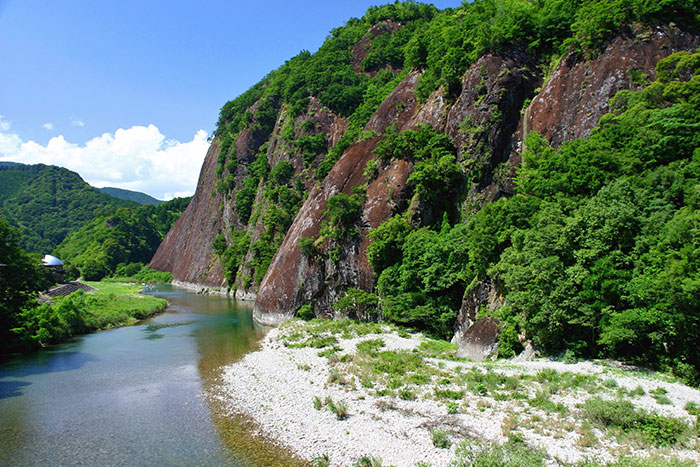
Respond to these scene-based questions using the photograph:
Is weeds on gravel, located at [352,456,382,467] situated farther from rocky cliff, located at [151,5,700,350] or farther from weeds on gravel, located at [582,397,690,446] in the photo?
rocky cliff, located at [151,5,700,350]

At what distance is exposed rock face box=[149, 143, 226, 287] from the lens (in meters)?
94.6

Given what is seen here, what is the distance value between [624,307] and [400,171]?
26755 millimetres

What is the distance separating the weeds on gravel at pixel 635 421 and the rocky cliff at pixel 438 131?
1027cm

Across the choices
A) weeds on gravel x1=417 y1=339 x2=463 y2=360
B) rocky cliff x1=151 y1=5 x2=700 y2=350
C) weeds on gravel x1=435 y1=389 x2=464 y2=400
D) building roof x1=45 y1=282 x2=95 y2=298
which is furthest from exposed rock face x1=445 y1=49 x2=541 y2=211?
building roof x1=45 y1=282 x2=95 y2=298

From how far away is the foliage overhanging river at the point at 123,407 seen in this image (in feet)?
47.1

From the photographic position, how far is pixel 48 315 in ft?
111

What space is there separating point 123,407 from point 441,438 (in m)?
15.7

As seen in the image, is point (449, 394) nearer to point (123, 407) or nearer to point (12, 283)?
point (123, 407)

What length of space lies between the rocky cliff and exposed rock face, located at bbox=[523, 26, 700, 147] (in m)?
0.08

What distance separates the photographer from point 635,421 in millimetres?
12750

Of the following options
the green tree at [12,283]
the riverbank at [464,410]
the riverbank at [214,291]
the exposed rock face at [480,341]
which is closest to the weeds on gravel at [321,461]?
the riverbank at [464,410]

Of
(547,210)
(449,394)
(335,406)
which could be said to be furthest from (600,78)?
(335,406)

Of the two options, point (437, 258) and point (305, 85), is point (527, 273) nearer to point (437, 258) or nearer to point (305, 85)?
point (437, 258)

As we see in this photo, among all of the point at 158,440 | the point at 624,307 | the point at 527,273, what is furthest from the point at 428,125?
the point at 158,440
